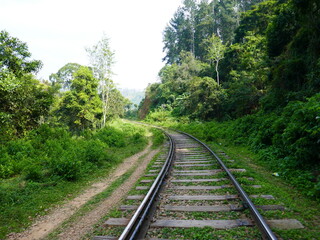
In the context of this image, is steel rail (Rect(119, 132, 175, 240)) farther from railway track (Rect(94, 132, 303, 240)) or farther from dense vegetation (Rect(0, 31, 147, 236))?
dense vegetation (Rect(0, 31, 147, 236))

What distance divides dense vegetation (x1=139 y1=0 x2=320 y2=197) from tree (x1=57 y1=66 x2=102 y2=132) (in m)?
13.0

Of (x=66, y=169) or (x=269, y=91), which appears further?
(x=269, y=91)

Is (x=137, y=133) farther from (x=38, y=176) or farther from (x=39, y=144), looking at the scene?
(x=38, y=176)

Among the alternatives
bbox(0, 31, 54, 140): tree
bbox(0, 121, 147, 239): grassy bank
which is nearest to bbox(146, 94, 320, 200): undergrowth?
bbox(0, 121, 147, 239): grassy bank

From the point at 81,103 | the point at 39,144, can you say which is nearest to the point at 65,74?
the point at 81,103

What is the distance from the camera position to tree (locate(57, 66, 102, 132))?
70.3 ft

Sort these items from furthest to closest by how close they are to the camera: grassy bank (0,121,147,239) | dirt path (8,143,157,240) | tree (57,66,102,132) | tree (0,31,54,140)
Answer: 1. tree (57,66,102,132)
2. tree (0,31,54,140)
3. grassy bank (0,121,147,239)
4. dirt path (8,143,157,240)

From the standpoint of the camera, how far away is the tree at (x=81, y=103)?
70.3 ft

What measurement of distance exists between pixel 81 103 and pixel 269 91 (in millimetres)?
19411

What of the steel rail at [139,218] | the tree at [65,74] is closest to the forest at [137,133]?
Answer: the steel rail at [139,218]

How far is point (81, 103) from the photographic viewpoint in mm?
22016

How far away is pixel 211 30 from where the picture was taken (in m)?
44.8

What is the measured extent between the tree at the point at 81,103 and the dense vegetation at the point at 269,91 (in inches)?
513

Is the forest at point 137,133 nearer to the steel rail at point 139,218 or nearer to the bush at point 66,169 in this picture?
the bush at point 66,169
